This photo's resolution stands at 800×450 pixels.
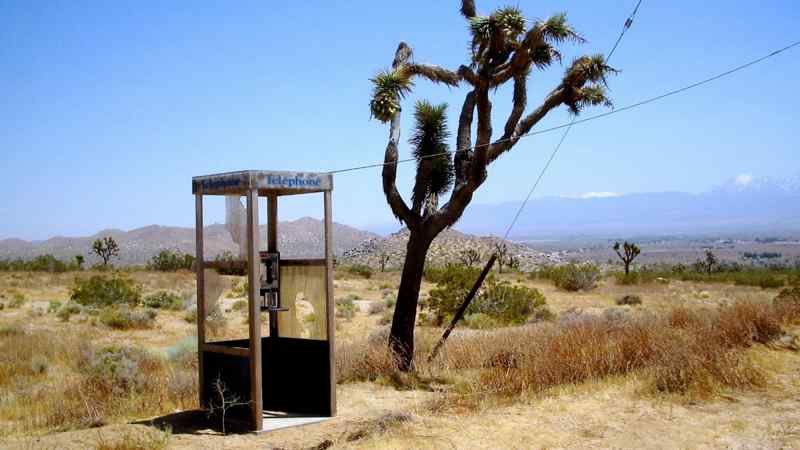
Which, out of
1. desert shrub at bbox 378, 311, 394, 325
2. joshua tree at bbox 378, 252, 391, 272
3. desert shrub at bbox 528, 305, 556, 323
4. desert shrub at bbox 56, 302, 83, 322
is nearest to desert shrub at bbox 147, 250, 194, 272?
joshua tree at bbox 378, 252, 391, 272

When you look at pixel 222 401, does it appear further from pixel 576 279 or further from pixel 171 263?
pixel 171 263

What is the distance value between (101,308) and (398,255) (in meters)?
53.6

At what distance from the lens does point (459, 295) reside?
73.2 feet

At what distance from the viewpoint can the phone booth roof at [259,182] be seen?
338 inches

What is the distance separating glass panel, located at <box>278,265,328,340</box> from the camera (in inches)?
376

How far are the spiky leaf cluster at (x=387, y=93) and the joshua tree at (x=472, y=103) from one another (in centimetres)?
1

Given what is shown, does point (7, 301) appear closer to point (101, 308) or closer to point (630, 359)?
point (101, 308)

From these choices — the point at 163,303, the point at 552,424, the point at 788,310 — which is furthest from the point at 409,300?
the point at 163,303

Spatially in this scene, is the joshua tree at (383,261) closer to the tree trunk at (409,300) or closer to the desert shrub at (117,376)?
the tree trunk at (409,300)

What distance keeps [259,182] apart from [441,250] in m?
67.2

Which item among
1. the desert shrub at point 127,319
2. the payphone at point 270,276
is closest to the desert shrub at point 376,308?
the desert shrub at point 127,319

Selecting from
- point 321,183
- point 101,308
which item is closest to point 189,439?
point 321,183

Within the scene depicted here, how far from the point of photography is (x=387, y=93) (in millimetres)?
11852

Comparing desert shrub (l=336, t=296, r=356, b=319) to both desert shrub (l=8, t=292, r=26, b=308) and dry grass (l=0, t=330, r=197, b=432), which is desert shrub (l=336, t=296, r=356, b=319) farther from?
desert shrub (l=8, t=292, r=26, b=308)
